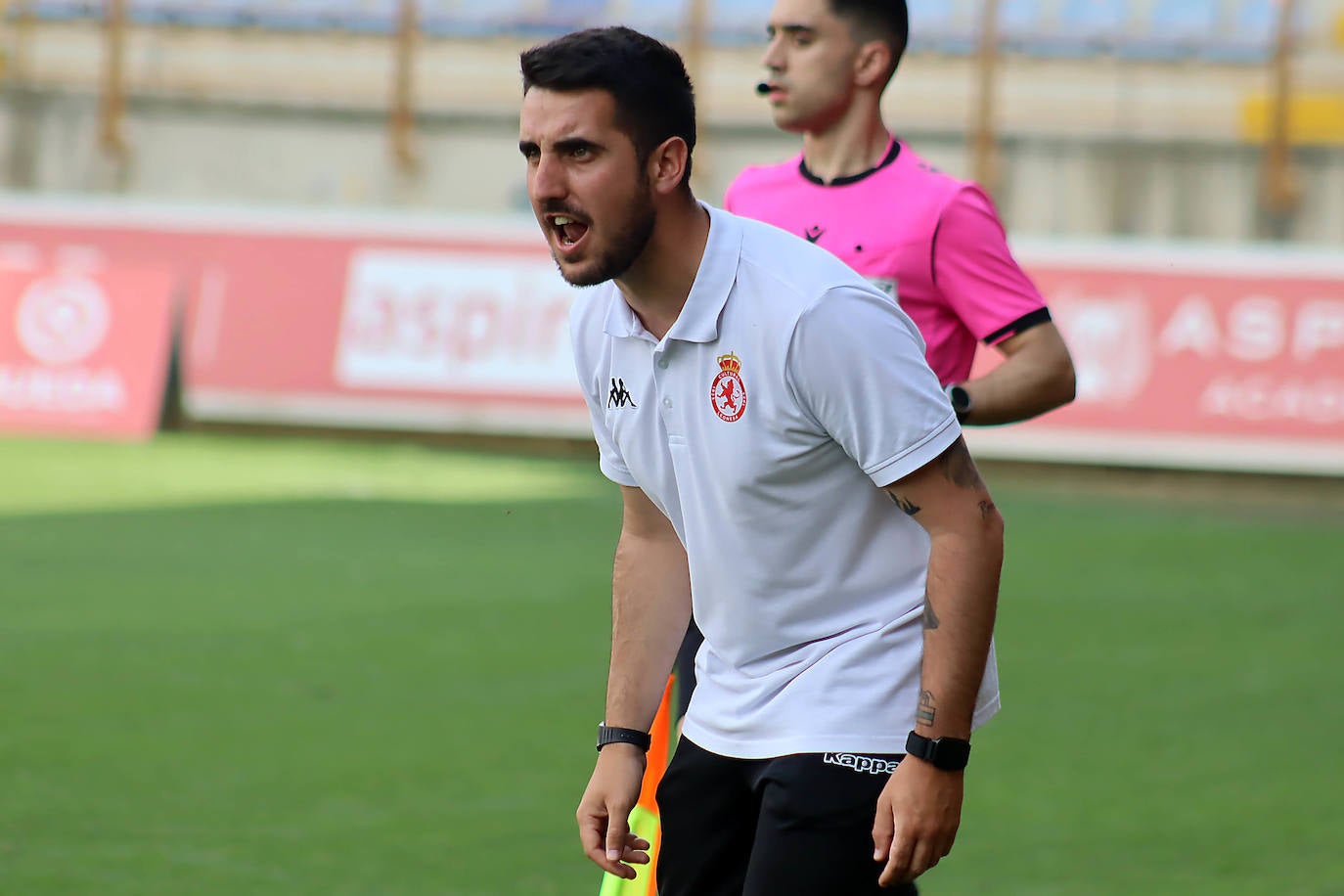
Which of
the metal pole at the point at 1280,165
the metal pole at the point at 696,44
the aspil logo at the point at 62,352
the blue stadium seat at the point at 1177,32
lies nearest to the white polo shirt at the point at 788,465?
the aspil logo at the point at 62,352

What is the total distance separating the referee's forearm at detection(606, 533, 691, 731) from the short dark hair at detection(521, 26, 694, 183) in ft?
2.85

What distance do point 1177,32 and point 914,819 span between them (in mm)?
19420

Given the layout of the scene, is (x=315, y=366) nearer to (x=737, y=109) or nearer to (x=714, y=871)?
(x=737, y=109)

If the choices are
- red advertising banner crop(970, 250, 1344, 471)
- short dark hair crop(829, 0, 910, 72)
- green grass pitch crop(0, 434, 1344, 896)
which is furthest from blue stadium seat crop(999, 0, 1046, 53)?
short dark hair crop(829, 0, 910, 72)

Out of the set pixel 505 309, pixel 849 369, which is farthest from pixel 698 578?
pixel 505 309

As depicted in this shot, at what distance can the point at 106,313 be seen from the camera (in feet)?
53.5

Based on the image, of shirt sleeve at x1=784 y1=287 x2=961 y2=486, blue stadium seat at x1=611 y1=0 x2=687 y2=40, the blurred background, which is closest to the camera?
shirt sleeve at x1=784 y1=287 x2=961 y2=486

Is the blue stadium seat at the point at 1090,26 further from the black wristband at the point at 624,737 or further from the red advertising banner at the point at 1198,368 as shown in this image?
the black wristband at the point at 624,737

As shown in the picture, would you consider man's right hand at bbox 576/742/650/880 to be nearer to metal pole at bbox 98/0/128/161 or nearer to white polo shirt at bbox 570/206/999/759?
white polo shirt at bbox 570/206/999/759

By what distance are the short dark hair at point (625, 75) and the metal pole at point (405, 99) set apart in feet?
60.8

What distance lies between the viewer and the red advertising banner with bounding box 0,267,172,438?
16.0m

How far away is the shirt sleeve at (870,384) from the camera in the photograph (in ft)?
8.95

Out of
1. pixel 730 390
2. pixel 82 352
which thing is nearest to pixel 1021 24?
pixel 82 352

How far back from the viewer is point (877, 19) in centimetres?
444
